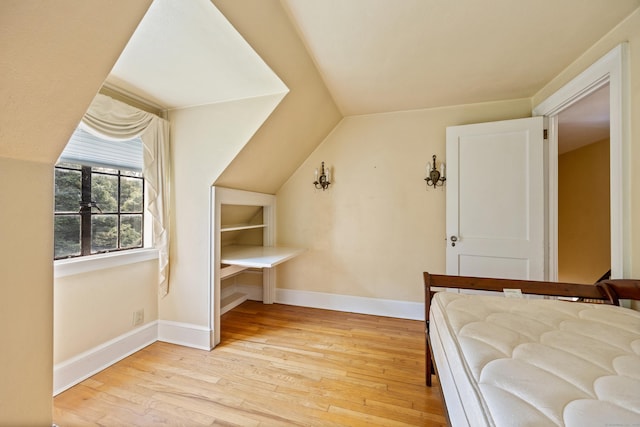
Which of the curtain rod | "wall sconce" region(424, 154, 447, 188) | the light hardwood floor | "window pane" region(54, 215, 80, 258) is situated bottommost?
the light hardwood floor

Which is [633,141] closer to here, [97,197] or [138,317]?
[97,197]

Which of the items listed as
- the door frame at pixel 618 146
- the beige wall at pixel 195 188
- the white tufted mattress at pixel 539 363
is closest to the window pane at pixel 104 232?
the beige wall at pixel 195 188

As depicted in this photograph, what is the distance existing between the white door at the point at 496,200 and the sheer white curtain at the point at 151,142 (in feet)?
8.66

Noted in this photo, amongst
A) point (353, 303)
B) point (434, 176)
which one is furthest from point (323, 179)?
point (353, 303)

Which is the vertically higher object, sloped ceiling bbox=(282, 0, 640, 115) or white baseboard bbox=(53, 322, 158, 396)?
sloped ceiling bbox=(282, 0, 640, 115)

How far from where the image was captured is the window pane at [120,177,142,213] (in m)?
2.01

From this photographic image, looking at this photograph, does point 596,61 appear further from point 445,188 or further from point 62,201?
point 62,201

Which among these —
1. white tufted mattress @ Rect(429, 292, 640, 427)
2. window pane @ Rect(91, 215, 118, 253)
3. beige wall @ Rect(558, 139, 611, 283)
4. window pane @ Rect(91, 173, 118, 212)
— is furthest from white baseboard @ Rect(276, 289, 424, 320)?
beige wall @ Rect(558, 139, 611, 283)

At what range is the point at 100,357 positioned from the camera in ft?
Result: 5.75

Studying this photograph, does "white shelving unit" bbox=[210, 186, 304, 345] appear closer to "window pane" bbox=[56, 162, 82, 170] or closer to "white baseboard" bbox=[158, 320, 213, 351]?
"white baseboard" bbox=[158, 320, 213, 351]

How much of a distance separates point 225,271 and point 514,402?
7.46ft

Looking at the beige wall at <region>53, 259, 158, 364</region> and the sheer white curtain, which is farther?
the sheer white curtain

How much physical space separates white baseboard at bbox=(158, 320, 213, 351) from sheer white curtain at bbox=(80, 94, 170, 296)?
0.31 meters

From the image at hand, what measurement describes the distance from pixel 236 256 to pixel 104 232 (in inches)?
40.2
